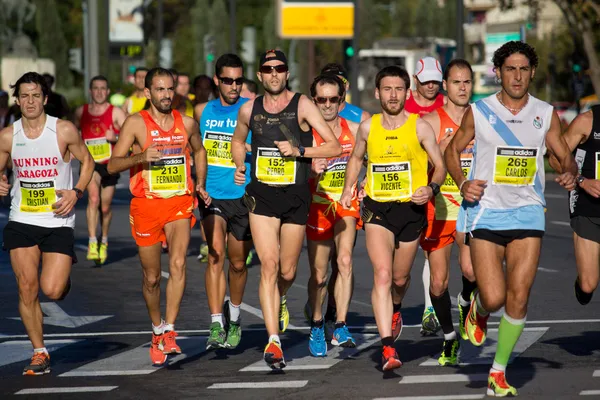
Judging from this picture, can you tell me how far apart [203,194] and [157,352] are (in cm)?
135

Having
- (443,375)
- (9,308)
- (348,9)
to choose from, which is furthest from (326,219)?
(348,9)

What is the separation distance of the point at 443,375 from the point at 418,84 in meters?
3.15

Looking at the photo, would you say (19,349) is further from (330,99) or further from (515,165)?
(515,165)

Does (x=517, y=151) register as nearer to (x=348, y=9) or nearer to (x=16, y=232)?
(x=16, y=232)

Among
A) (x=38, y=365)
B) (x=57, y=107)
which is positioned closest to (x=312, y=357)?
(x=38, y=365)

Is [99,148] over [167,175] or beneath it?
beneath

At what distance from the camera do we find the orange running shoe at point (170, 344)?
9.81 meters

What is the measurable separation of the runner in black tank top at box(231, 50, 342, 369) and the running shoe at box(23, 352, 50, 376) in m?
1.52

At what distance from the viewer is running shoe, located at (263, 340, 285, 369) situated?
919 cm

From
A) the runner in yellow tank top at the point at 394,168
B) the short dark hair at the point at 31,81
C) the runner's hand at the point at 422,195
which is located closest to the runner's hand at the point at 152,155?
the short dark hair at the point at 31,81

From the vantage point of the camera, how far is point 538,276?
50.0ft

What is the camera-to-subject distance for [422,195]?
9398 millimetres

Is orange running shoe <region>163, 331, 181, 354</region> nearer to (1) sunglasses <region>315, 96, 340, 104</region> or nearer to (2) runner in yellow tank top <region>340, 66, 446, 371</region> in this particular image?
(2) runner in yellow tank top <region>340, 66, 446, 371</region>

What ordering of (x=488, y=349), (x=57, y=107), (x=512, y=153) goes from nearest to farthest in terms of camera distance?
(x=512, y=153) → (x=488, y=349) → (x=57, y=107)
